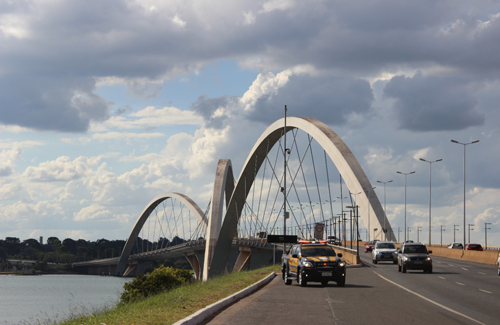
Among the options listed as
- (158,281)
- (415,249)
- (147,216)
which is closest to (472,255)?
(415,249)

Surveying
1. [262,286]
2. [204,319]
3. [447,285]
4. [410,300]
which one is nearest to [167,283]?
[262,286]

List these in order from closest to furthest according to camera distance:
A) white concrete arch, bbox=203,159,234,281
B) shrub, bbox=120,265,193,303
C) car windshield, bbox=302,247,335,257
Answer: car windshield, bbox=302,247,335,257 → shrub, bbox=120,265,193,303 → white concrete arch, bbox=203,159,234,281

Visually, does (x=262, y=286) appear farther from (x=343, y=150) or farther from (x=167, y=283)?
(x=343, y=150)

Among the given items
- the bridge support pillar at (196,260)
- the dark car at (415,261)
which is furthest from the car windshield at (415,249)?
the bridge support pillar at (196,260)

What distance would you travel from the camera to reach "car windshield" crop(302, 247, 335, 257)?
89.3 feet

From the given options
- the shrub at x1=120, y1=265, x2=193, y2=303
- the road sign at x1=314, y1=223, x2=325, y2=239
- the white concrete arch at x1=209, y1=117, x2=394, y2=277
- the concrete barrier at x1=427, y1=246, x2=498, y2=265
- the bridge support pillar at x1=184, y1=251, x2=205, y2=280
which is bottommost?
the bridge support pillar at x1=184, y1=251, x2=205, y2=280

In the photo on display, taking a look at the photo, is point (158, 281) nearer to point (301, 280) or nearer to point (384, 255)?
point (384, 255)

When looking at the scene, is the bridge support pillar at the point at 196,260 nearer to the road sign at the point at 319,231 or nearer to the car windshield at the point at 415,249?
the road sign at the point at 319,231

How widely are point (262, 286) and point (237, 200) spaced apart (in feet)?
223

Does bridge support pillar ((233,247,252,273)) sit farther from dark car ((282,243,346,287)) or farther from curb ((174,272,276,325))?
curb ((174,272,276,325))

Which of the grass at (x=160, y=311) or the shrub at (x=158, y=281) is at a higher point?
the grass at (x=160, y=311)

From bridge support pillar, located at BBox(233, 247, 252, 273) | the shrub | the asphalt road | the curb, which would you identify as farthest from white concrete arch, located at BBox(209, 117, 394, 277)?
the curb

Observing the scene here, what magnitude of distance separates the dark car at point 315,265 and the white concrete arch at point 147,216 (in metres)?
102

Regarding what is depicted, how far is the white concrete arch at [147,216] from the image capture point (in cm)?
13525
